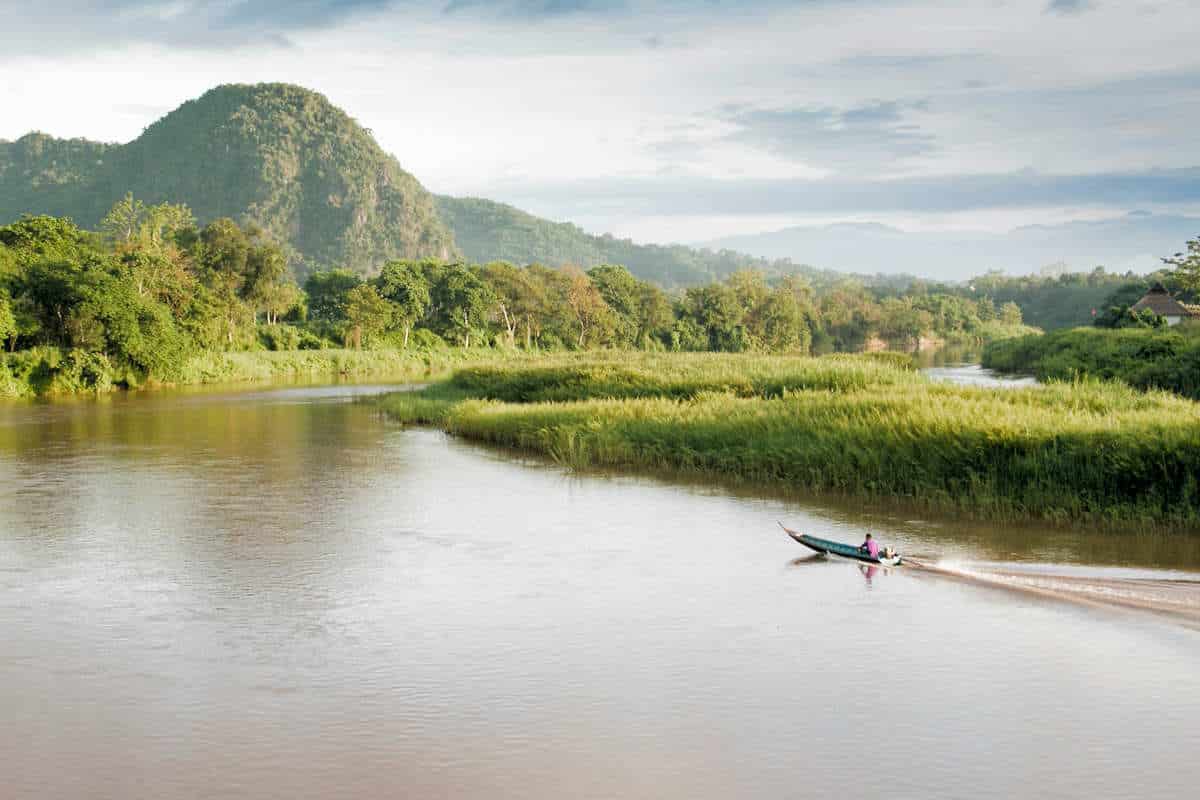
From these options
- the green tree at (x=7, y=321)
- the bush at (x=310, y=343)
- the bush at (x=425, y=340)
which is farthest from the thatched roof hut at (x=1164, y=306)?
the green tree at (x=7, y=321)

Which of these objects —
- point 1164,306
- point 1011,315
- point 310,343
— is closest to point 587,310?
point 310,343

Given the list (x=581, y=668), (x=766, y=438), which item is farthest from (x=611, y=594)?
(x=766, y=438)

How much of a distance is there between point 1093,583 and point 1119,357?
44.1 m

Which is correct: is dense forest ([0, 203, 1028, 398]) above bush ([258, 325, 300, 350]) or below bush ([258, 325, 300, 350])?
above

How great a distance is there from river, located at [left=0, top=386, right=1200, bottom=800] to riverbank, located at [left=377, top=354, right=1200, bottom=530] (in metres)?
1.11

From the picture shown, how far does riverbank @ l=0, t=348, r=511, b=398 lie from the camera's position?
158 ft

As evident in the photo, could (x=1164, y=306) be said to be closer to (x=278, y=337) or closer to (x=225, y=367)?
(x=278, y=337)

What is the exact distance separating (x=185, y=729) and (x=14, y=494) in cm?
1415

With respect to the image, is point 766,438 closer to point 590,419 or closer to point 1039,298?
point 590,419

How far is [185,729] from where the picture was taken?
8211 millimetres

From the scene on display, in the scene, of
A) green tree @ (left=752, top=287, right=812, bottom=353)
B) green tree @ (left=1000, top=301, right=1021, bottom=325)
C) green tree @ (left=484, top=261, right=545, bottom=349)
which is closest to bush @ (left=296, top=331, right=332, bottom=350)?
green tree @ (left=484, top=261, right=545, bottom=349)

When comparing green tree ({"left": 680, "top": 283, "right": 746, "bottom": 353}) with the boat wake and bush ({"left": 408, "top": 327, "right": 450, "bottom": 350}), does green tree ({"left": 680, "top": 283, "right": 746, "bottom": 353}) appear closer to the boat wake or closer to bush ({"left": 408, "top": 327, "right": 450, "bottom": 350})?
bush ({"left": 408, "top": 327, "right": 450, "bottom": 350})

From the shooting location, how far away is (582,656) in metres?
9.98

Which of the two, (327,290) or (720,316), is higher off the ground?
(327,290)
